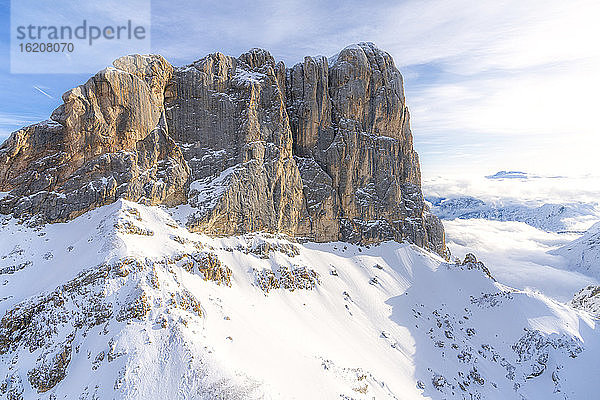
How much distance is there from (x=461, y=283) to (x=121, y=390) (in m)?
79.8

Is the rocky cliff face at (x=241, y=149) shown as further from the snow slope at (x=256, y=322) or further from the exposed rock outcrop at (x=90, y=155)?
the snow slope at (x=256, y=322)

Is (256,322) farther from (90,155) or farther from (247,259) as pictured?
(90,155)

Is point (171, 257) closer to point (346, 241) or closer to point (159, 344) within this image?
point (159, 344)

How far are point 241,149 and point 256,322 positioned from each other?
1588 inches

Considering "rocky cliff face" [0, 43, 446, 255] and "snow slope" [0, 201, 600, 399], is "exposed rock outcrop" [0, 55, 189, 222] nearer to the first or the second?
"rocky cliff face" [0, 43, 446, 255]

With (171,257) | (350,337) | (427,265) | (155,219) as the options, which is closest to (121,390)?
(171,257)

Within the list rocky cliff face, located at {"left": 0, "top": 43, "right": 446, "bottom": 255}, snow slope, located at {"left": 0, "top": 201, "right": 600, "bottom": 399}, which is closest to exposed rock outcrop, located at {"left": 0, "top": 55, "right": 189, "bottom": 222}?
rocky cliff face, located at {"left": 0, "top": 43, "right": 446, "bottom": 255}

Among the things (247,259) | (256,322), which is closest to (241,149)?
(247,259)

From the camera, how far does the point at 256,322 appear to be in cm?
4588

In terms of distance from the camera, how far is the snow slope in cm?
3112

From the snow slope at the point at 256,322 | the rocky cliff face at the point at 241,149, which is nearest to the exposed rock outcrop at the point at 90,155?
the rocky cliff face at the point at 241,149

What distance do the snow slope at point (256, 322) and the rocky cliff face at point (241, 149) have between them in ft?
18.6

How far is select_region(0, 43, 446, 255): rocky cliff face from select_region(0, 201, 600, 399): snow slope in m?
5.68

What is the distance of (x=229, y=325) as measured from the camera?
4103 cm
